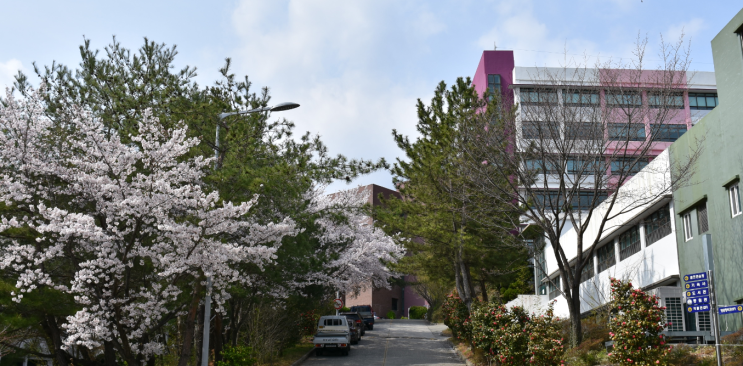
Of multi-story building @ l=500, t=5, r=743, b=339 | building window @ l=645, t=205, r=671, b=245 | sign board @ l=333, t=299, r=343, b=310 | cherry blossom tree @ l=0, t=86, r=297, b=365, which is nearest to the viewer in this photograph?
cherry blossom tree @ l=0, t=86, r=297, b=365

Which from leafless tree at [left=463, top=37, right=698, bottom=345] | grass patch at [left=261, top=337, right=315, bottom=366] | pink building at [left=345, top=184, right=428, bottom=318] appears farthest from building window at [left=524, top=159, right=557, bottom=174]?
pink building at [left=345, top=184, right=428, bottom=318]

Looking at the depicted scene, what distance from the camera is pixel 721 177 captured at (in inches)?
672

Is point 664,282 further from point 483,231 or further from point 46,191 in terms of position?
point 46,191

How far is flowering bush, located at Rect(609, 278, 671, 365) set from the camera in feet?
40.0

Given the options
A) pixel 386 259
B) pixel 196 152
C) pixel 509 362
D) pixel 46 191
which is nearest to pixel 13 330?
pixel 46 191

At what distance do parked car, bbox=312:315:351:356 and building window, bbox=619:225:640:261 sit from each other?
11745 millimetres

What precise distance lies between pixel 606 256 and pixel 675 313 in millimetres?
9295

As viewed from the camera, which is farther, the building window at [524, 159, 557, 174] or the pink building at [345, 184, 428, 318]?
the pink building at [345, 184, 428, 318]

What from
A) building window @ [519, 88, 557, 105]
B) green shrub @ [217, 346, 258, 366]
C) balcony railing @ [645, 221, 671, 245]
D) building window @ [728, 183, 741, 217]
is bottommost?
green shrub @ [217, 346, 258, 366]

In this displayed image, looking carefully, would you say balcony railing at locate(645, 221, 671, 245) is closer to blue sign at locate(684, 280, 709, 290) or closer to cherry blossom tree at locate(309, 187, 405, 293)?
blue sign at locate(684, 280, 709, 290)

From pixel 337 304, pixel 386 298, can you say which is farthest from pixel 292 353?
pixel 386 298

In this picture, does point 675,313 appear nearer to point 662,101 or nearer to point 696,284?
point 662,101

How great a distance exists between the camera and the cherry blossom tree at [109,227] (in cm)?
1203

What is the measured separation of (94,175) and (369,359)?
552 inches
